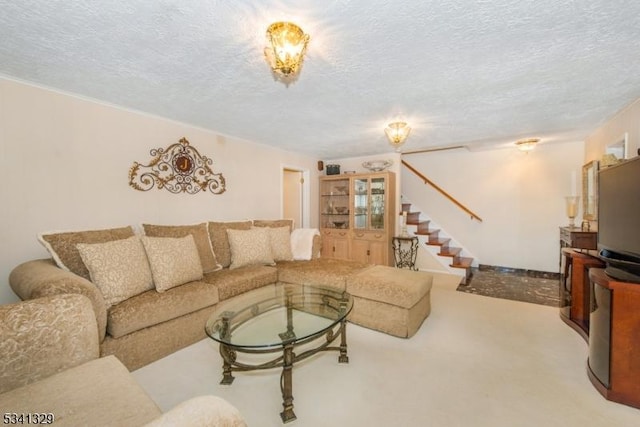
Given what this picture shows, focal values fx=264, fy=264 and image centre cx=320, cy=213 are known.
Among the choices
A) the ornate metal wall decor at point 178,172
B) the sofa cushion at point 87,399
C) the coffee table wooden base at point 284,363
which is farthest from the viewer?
the ornate metal wall decor at point 178,172

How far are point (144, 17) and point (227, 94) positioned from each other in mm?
984

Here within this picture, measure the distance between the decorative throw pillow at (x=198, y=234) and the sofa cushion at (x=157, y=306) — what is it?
0.46 m

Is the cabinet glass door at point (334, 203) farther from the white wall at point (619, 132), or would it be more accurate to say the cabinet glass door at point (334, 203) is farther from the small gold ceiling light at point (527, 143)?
the white wall at point (619, 132)

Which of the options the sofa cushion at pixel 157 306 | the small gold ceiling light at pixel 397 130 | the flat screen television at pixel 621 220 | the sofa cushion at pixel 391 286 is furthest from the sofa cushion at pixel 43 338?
the flat screen television at pixel 621 220

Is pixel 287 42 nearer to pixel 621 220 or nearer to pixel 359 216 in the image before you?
pixel 621 220

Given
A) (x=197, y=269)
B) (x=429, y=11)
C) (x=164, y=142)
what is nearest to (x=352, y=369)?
(x=197, y=269)

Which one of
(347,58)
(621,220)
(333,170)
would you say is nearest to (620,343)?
(621,220)

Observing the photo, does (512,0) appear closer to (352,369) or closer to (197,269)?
(352,369)

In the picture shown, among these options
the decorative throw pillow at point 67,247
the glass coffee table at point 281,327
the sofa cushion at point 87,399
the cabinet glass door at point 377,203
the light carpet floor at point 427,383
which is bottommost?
the light carpet floor at point 427,383

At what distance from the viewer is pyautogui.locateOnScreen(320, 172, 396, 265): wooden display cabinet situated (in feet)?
15.5

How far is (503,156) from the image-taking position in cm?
486

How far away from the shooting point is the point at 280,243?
11.8 feet

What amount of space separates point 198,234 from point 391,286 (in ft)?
7.10

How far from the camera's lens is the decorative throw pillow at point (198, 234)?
8.91 ft
